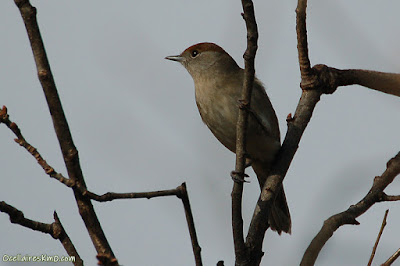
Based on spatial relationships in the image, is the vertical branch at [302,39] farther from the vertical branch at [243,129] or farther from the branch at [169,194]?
the branch at [169,194]

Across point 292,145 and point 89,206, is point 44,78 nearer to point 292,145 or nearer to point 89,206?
point 89,206

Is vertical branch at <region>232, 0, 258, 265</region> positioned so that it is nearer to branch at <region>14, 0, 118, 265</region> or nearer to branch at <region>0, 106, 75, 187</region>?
branch at <region>14, 0, 118, 265</region>

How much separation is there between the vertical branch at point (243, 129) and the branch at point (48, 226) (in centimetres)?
100

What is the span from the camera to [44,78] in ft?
9.00

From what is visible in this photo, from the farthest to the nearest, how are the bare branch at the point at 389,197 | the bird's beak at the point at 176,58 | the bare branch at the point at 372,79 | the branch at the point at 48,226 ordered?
the bird's beak at the point at 176,58 → the bare branch at the point at 372,79 → the bare branch at the point at 389,197 → the branch at the point at 48,226

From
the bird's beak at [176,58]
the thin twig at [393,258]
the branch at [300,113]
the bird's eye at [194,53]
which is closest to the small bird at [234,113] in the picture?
the bird's eye at [194,53]

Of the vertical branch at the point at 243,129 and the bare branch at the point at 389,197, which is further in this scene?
→ the bare branch at the point at 389,197

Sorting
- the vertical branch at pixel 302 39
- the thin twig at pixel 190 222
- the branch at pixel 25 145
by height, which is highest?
the vertical branch at pixel 302 39

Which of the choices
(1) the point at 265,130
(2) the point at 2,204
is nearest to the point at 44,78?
(2) the point at 2,204

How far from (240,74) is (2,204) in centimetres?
359

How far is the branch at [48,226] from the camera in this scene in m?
2.68

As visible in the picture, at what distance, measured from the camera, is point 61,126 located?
9.18 ft

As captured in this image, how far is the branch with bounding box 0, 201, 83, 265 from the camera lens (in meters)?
2.68

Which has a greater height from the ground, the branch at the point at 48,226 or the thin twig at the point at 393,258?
the branch at the point at 48,226
